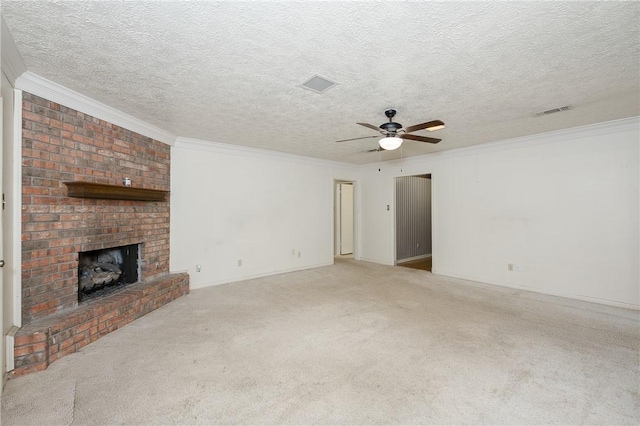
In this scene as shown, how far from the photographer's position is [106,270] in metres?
3.53

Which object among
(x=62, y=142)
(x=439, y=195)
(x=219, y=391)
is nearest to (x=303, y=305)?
(x=219, y=391)

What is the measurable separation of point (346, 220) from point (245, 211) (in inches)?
145

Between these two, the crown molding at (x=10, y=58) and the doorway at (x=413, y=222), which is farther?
the doorway at (x=413, y=222)

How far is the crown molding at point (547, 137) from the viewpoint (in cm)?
379

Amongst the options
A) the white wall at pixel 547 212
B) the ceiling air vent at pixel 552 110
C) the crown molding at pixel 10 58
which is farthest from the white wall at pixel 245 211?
the ceiling air vent at pixel 552 110

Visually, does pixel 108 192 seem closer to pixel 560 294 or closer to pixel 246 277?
pixel 246 277

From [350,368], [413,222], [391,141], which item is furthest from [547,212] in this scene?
[350,368]

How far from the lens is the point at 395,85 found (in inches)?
106

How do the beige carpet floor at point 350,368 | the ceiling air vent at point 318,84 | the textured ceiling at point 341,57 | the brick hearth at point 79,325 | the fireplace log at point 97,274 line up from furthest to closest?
the fireplace log at point 97,274, the ceiling air vent at point 318,84, the brick hearth at point 79,325, the beige carpet floor at point 350,368, the textured ceiling at point 341,57

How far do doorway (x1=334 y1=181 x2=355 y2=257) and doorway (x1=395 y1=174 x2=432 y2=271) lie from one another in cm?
155

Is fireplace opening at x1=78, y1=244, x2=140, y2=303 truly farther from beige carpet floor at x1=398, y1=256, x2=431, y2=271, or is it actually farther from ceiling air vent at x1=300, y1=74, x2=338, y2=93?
beige carpet floor at x1=398, y1=256, x2=431, y2=271

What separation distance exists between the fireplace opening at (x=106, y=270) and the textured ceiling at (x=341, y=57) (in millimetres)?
1767

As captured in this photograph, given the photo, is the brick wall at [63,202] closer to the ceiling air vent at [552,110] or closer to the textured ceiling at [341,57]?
the textured ceiling at [341,57]

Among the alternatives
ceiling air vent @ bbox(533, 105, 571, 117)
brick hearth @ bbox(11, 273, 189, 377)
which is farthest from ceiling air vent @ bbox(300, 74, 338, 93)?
brick hearth @ bbox(11, 273, 189, 377)
